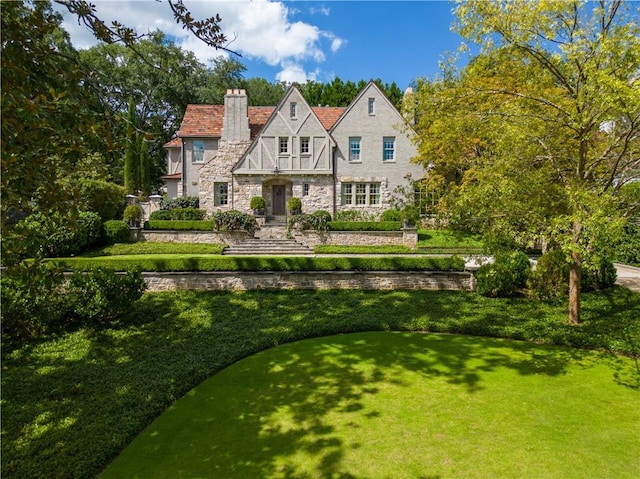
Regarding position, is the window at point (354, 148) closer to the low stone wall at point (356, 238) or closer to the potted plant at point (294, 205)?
the potted plant at point (294, 205)

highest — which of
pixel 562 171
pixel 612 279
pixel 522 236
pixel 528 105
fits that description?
pixel 528 105

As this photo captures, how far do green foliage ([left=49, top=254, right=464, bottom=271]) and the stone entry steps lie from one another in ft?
18.1

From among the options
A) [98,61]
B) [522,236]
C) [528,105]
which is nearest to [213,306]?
[522,236]

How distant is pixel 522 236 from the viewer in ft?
31.1

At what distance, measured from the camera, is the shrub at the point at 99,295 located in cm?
1000

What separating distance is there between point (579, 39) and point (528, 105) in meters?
1.76

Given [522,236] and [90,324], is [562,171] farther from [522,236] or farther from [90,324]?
[90,324]

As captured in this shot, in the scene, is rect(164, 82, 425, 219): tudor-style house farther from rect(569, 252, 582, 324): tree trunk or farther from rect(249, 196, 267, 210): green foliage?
rect(569, 252, 582, 324): tree trunk

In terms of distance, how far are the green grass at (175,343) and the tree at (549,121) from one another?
Result: 1777mm

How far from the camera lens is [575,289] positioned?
10.4m

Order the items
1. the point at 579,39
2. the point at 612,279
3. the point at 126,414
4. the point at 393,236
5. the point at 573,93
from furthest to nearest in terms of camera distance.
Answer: the point at 393,236
the point at 612,279
the point at 573,93
the point at 579,39
the point at 126,414

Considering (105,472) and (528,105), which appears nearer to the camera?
(105,472)

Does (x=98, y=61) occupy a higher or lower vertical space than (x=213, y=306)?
higher

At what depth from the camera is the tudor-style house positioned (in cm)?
2588
